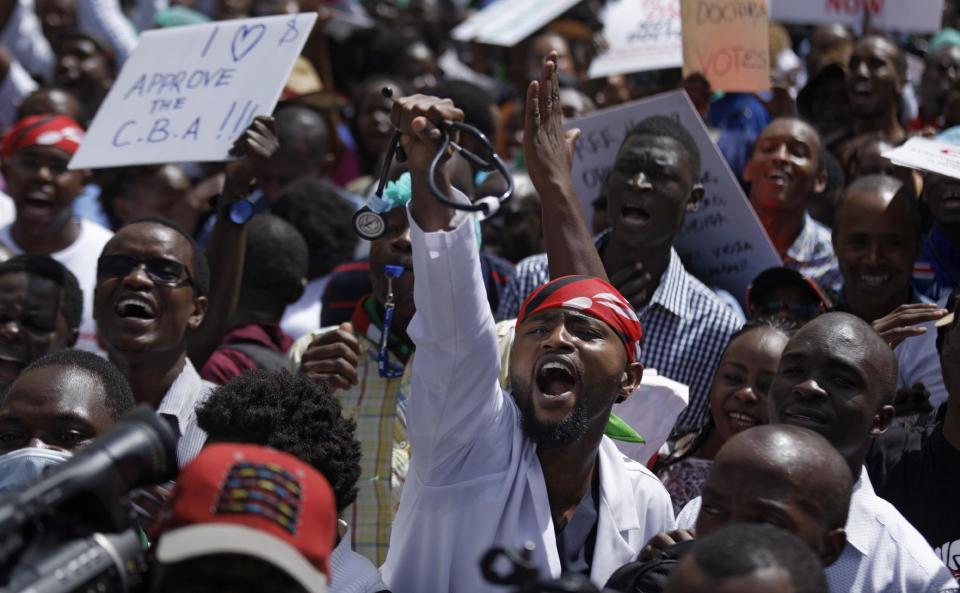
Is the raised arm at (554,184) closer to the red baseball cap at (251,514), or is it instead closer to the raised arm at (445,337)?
the raised arm at (445,337)

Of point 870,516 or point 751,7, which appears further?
point 751,7

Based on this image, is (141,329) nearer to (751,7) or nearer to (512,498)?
(512,498)

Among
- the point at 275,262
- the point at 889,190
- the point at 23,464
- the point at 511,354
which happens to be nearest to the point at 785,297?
the point at 889,190

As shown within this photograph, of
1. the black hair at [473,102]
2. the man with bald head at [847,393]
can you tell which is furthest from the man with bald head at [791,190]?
the man with bald head at [847,393]

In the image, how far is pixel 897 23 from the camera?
315 inches

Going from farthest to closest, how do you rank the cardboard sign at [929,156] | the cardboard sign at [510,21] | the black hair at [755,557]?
the cardboard sign at [510,21], the cardboard sign at [929,156], the black hair at [755,557]

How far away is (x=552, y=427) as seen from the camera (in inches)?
151

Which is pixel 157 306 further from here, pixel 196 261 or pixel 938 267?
pixel 938 267

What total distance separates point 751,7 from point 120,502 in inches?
184

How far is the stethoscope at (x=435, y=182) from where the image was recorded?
320 cm

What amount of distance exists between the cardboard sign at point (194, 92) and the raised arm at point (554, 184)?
1.16m

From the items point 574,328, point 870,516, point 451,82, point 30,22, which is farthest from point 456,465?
point 30,22

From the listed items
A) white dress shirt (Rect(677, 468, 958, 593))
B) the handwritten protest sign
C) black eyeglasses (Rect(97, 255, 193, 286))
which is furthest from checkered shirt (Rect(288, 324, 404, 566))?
the handwritten protest sign

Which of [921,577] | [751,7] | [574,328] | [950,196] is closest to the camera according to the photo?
[921,577]
